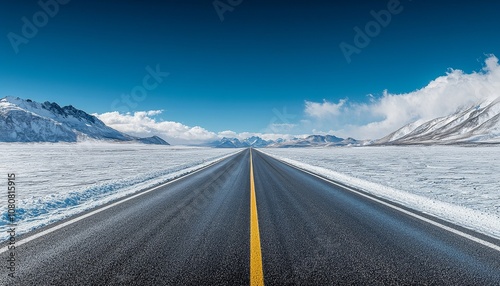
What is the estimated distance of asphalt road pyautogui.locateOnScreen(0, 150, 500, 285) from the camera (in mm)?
3346

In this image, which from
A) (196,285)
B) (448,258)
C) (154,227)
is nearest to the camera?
(196,285)

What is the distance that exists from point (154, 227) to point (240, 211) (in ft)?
7.53

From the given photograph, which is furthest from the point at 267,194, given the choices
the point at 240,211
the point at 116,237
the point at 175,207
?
the point at 116,237

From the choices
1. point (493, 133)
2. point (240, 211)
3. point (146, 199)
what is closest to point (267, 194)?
point (240, 211)

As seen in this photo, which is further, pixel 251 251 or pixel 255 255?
pixel 251 251

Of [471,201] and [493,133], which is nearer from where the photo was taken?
[471,201]

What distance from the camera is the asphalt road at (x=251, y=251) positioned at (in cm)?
335

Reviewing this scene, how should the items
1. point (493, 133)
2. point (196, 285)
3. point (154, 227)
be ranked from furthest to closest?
point (493, 133) → point (154, 227) → point (196, 285)

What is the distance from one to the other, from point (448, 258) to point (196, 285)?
3.78 meters

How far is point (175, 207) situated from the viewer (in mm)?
7422

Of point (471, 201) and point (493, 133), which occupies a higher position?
point (493, 133)

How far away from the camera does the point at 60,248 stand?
434cm

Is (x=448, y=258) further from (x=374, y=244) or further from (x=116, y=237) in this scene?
(x=116, y=237)

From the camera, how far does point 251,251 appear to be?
4148 millimetres
